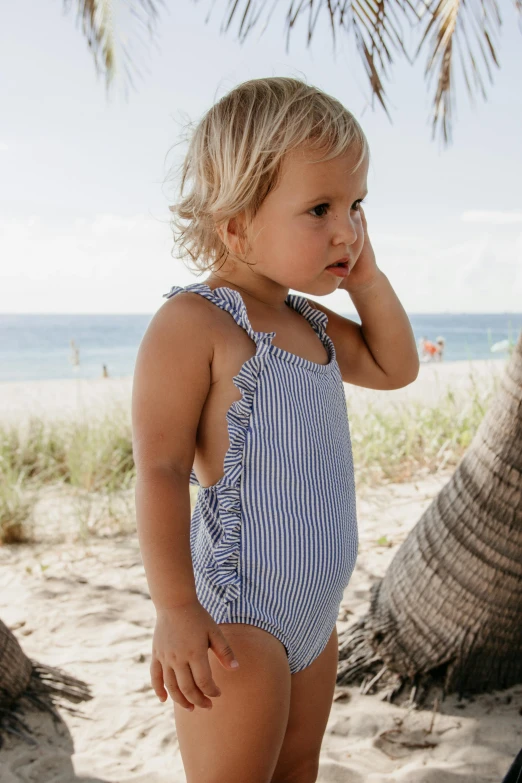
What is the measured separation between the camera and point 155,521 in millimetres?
1235

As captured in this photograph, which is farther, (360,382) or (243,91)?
(360,382)

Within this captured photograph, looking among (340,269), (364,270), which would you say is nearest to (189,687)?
(340,269)

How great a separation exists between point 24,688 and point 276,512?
1601mm

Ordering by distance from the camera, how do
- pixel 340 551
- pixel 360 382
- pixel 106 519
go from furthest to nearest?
1. pixel 106 519
2. pixel 360 382
3. pixel 340 551

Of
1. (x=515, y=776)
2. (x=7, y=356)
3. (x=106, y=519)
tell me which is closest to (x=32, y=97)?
(x=7, y=356)

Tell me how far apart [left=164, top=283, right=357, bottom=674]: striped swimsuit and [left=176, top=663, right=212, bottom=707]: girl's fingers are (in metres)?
0.13

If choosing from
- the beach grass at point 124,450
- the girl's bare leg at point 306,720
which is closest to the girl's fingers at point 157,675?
the girl's bare leg at point 306,720

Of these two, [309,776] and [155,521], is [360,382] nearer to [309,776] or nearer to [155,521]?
[155,521]

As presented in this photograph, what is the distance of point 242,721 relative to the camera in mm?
1189

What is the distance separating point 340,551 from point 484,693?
131 centimetres

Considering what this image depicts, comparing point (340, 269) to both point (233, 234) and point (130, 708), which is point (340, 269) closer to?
point (233, 234)

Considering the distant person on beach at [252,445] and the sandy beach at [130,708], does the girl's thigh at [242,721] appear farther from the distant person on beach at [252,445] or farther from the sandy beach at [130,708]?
the sandy beach at [130,708]

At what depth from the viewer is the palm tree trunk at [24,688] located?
233 cm

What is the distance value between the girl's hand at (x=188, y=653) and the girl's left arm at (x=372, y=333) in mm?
801
